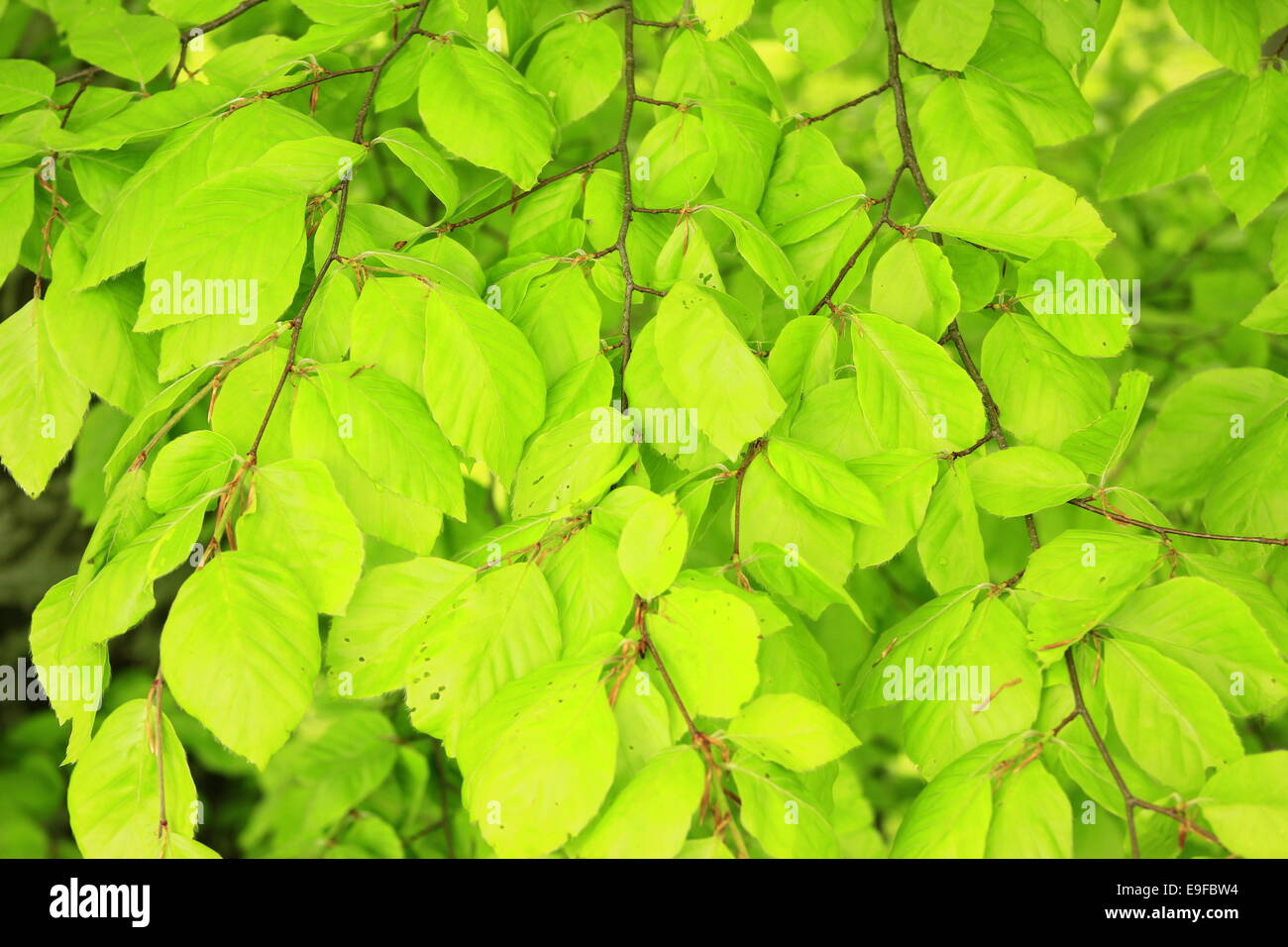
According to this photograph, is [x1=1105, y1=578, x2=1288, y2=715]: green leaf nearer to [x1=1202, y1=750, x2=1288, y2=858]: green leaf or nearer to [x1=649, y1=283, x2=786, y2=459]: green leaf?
[x1=1202, y1=750, x2=1288, y2=858]: green leaf

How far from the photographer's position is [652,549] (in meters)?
0.60

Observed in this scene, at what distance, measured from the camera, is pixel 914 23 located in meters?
0.92

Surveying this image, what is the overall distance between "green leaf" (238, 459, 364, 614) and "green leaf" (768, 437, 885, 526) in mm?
293

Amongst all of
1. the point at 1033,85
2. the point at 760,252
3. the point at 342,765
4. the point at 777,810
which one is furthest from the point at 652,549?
the point at 342,765

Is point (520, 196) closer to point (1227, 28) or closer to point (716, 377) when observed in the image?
point (716, 377)

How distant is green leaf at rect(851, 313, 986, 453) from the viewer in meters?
0.71

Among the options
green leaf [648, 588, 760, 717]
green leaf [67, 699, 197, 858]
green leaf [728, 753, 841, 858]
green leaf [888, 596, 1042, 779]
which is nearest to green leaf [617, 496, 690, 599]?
green leaf [648, 588, 760, 717]

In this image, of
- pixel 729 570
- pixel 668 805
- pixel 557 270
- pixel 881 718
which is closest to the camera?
pixel 668 805

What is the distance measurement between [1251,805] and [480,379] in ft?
1.83

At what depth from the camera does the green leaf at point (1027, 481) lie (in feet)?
2.30

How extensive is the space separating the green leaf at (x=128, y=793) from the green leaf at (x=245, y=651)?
0.07 m
